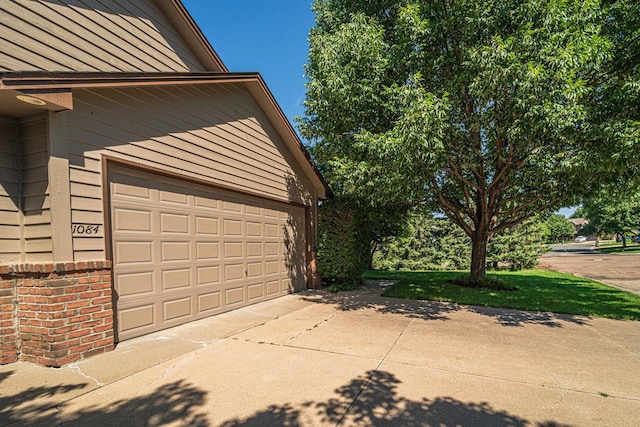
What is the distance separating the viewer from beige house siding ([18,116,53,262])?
3.91 meters

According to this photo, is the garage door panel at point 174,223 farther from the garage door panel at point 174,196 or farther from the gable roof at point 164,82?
the gable roof at point 164,82

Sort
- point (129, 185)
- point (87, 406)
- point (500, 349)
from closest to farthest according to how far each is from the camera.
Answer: point (87, 406)
point (500, 349)
point (129, 185)

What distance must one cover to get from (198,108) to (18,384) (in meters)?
4.83

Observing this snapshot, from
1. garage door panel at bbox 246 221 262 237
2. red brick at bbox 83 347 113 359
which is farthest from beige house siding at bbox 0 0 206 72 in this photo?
garage door panel at bbox 246 221 262 237

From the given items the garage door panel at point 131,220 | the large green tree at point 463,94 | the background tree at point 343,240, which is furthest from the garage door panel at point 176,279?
the background tree at point 343,240

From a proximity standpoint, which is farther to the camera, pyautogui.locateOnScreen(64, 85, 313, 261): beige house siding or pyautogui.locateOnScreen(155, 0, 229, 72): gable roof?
pyautogui.locateOnScreen(155, 0, 229, 72): gable roof

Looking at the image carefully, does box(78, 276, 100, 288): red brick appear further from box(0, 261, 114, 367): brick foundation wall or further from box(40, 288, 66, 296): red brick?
box(40, 288, 66, 296): red brick

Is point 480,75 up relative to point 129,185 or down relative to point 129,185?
up

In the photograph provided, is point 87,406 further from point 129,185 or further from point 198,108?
point 198,108

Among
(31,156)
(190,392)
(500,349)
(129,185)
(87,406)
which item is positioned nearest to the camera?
(87,406)

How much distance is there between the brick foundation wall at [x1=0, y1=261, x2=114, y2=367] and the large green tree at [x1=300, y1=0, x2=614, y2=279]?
5382mm

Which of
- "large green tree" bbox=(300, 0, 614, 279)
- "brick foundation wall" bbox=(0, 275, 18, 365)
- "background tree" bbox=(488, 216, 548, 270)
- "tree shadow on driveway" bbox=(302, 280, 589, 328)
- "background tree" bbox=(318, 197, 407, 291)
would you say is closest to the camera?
"brick foundation wall" bbox=(0, 275, 18, 365)

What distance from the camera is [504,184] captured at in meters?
9.14

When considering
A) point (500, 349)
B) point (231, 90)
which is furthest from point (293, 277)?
point (500, 349)
